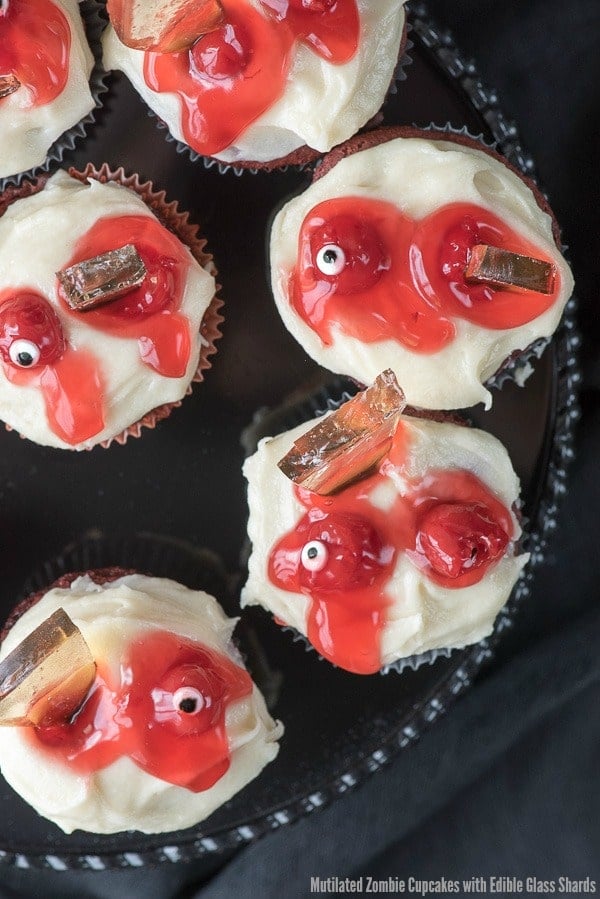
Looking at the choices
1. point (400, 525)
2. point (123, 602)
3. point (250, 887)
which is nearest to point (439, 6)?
point (400, 525)

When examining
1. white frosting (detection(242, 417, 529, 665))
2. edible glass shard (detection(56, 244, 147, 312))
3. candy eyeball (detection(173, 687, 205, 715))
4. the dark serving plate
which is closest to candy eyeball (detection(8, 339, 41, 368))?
edible glass shard (detection(56, 244, 147, 312))

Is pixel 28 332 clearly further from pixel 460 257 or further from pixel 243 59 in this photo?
pixel 460 257

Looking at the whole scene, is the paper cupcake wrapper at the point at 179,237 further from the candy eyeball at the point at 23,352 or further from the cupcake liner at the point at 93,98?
the candy eyeball at the point at 23,352

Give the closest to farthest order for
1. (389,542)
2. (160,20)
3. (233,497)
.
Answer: (160,20)
(389,542)
(233,497)

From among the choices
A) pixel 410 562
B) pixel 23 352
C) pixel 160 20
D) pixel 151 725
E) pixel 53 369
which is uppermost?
pixel 160 20

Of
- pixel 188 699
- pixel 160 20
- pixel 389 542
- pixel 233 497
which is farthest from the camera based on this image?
pixel 233 497

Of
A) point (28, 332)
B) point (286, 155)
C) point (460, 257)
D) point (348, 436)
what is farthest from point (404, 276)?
point (28, 332)

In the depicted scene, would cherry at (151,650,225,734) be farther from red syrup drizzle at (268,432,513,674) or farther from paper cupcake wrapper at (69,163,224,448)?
paper cupcake wrapper at (69,163,224,448)

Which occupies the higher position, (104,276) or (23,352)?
(104,276)
